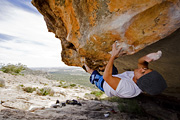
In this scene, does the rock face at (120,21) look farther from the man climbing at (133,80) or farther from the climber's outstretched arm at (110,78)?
the climber's outstretched arm at (110,78)

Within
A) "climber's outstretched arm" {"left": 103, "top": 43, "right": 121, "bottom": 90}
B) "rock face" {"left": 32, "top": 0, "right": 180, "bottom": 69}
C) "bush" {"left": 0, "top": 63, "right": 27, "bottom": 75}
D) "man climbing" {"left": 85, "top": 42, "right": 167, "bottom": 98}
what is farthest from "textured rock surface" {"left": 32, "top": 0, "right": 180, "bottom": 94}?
"bush" {"left": 0, "top": 63, "right": 27, "bottom": 75}

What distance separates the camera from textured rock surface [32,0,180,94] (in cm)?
227

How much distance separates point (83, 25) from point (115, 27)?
1242mm

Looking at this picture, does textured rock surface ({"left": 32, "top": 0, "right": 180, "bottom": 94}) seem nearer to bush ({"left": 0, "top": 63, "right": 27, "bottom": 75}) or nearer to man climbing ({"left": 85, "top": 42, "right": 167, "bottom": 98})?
man climbing ({"left": 85, "top": 42, "right": 167, "bottom": 98})

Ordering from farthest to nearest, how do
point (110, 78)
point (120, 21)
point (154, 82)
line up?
point (120, 21) < point (110, 78) < point (154, 82)

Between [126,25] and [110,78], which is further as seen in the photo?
[126,25]

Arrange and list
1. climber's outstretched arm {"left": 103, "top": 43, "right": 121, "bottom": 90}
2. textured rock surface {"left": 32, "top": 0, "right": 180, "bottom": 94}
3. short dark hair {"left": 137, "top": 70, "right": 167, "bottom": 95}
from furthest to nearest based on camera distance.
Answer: climber's outstretched arm {"left": 103, "top": 43, "right": 121, "bottom": 90} < textured rock surface {"left": 32, "top": 0, "right": 180, "bottom": 94} < short dark hair {"left": 137, "top": 70, "right": 167, "bottom": 95}

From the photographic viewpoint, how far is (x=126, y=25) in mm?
2562

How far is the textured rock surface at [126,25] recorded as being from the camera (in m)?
2.27

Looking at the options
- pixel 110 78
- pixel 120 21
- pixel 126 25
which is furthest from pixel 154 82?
pixel 120 21

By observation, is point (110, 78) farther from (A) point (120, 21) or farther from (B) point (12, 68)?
(B) point (12, 68)

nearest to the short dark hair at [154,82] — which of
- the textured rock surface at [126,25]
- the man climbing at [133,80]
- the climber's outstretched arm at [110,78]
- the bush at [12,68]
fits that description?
the man climbing at [133,80]

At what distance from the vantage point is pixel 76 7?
10.9ft

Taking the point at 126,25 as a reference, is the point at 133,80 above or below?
below
